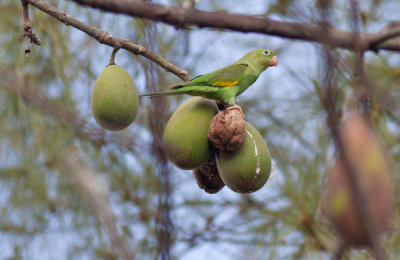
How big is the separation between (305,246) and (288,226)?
0.16 meters

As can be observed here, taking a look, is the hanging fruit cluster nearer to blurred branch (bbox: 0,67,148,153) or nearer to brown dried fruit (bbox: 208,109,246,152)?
brown dried fruit (bbox: 208,109,246,152)

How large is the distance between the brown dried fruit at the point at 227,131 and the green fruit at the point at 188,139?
4cm

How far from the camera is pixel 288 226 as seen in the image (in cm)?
295

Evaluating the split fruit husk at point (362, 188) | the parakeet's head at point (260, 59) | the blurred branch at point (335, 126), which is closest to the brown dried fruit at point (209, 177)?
the parakeet's head at point (260, 59)

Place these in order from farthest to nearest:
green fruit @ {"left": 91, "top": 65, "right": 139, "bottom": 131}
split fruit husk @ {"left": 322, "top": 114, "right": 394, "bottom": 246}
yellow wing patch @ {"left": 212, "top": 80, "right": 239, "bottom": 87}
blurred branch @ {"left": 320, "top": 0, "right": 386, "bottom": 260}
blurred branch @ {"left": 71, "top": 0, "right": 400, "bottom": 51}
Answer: yellow wing patch @ {"left": 212, "top": 80, "right": 239, "bottom": 87}
green fruit @ {"left": 91, "top": 65, "right": 139, "bottom": 131}
blurred branch @ {"left": 71, "top": 0, "right": 400, "bottom": 51}
split fruit husk @ {"left": 322, "top": 114, "right": 394, "bottom": 246}
blurred branch @ {"left": 320, "top": 0, "right": 386, "bottom": 260}

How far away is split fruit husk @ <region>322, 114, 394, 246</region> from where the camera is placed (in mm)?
722

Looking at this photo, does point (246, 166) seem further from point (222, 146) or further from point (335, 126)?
point (335, 126)

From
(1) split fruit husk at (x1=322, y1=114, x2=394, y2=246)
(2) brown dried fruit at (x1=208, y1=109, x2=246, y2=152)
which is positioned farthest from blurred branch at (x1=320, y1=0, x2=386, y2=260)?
(2) brown dried fruit at (x1=208, y1=109, x2=246, y2=152)

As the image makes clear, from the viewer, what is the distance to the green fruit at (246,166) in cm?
167

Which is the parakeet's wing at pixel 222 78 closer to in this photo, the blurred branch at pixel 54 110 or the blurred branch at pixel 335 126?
the blurred branch at pixel 54 110

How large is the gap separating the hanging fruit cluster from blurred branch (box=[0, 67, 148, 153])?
0.49m

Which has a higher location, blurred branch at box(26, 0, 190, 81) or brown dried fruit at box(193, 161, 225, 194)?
blurred branch at box(26, 0, 190, 81)

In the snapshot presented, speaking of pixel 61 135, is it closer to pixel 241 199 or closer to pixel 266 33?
pixel 241 199

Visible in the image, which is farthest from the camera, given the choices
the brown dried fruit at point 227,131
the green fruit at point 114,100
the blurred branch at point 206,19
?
the green fruit at point 114,100
